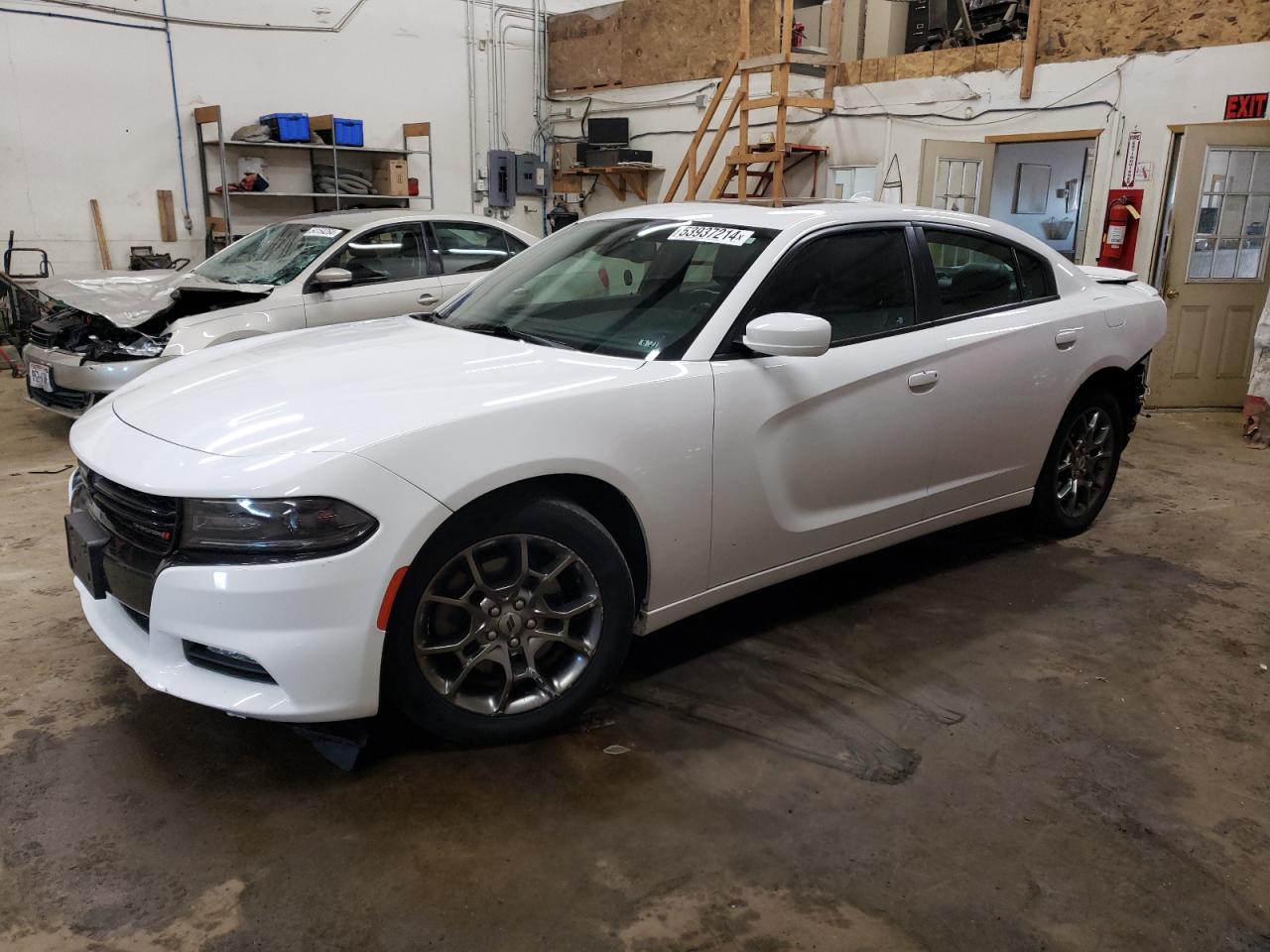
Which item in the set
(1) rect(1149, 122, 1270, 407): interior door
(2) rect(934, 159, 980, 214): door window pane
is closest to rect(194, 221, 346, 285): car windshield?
(2) rect(934, 159, 980, 214): door window pane

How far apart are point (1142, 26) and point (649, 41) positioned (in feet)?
17.4

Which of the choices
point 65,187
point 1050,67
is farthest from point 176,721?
point 65,187

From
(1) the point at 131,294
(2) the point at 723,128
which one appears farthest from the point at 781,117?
(1) the point at 131,294

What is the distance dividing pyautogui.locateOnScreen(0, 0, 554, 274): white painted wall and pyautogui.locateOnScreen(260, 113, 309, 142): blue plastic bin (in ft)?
1.63

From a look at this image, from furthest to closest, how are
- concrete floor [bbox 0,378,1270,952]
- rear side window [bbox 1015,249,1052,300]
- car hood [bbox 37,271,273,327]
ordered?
car hood [bbox 37,271,273,327] < rear side window [bbox 1015,249,1052,300] < concrete floor [bbox 0,378,1270,952]

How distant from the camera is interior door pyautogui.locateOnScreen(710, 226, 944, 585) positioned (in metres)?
2.69

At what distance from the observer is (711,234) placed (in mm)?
3006

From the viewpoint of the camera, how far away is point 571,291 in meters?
3.14

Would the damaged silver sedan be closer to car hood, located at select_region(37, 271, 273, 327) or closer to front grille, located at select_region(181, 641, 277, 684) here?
car hood, located at select_region(37, 271, 273, 327)

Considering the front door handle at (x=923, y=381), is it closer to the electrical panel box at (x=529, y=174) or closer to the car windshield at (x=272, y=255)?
the car windshield at (x=272, y=255)

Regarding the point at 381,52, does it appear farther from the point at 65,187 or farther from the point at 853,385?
the point at 853,385

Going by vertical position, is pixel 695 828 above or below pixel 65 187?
below

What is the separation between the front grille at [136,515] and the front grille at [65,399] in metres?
3.53

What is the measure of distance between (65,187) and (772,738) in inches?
358
